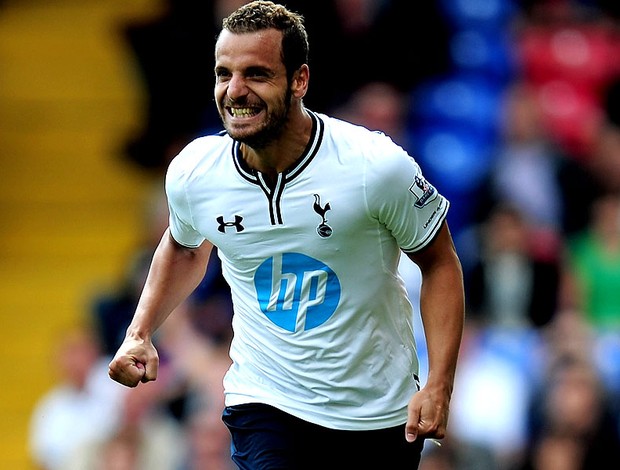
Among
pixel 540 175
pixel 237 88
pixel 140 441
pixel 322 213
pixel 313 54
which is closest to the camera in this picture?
pixel 237 88

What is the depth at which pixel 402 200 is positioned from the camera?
15.8 ft

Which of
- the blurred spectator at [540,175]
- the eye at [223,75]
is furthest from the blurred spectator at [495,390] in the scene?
the eye at [223,75]

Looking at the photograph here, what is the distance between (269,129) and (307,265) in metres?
0.45

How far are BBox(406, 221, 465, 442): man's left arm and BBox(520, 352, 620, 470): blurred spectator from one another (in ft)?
11.5

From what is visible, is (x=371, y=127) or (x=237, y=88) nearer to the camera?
(x=237, y=88)

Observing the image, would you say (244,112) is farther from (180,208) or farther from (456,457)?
(456,457)

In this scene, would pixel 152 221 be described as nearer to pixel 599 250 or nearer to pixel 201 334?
pixel 201 334

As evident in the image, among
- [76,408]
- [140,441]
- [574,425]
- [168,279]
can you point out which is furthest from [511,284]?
[168,279]

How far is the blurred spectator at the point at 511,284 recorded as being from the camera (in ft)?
29.8

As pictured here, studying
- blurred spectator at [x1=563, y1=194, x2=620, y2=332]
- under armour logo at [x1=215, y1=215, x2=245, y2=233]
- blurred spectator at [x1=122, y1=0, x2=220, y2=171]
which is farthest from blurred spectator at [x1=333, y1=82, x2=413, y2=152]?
under armour logo at [x1=215, y1=215, x2=245, y2=233]

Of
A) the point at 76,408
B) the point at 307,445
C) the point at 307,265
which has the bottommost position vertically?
the point at 76,408

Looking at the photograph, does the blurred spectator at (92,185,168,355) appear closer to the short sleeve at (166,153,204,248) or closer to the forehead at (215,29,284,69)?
the short sleeve at (166,153,204,248)

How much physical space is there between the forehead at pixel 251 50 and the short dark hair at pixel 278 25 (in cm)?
2

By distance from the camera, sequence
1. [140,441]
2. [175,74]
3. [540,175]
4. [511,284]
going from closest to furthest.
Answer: [140,441], [511,284], [540,175], [175,74]
